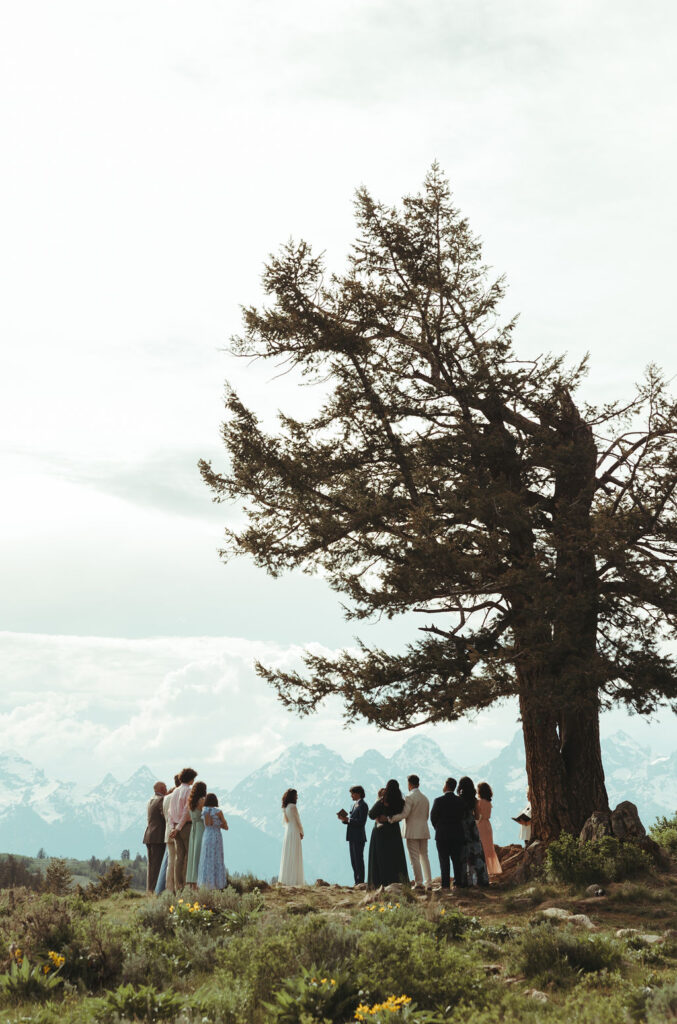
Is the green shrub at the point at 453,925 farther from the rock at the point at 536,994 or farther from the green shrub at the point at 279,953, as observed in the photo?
the rock at the point at 536,994

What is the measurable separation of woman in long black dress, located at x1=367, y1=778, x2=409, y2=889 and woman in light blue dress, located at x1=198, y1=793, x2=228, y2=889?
2.58 meters

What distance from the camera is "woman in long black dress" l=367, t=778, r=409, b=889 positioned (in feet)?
49.2

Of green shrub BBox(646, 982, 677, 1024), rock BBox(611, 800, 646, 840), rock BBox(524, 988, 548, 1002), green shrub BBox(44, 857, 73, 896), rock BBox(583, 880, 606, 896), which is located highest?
rock BBox(611, 800, 646, 840)

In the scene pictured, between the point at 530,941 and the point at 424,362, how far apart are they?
1153 cm

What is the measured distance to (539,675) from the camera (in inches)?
619

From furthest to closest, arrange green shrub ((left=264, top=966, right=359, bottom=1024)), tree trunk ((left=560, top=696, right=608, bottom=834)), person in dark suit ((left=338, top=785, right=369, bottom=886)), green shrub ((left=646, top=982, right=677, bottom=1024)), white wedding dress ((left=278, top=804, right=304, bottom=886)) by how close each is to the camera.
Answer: white wedding dress ((left=278, top=804, right=304, bottom=886)) < person in dark suit ((left=338, top=785, right=369, bottom=886)) < tree trunk ((left=560, top=696, right=608, bottom=834)) < green shrub ((left=264, top=966, right=359, bottom=1024)) < green shrub ((left=646, top=982, right=677, bottom=1024))

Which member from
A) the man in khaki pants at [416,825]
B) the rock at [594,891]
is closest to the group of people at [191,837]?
the man in khaki pants at [416,825]

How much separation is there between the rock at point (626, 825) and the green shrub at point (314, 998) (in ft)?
28.7

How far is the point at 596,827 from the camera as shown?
15.1 m

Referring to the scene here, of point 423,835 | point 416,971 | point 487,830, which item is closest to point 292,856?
point 423,835

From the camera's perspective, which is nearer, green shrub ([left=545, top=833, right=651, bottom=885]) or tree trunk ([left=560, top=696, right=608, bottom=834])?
green shrub ([left=545, top=833, right=651, bottom=885])

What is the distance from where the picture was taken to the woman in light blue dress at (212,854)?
14469 millimetres

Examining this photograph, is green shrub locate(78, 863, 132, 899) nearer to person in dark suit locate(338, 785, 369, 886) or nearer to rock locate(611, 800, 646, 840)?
person in dark suit locate(338, 785, 369, 886)

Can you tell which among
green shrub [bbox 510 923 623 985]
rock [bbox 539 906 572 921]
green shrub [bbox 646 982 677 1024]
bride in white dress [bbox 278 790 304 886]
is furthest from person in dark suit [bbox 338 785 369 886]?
green shrub [bbox 646 982 677 1024]
